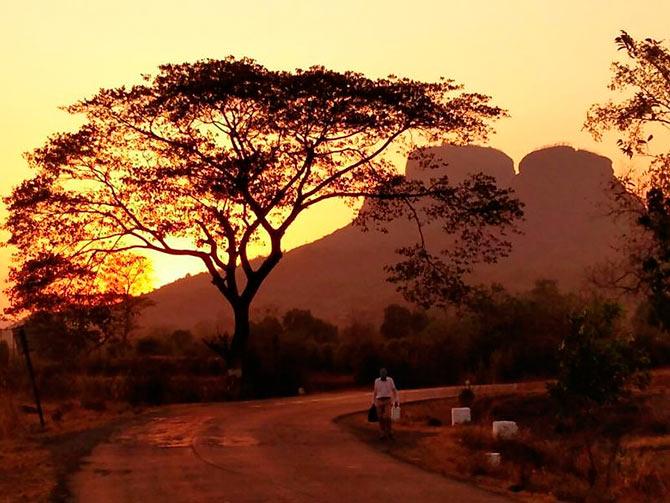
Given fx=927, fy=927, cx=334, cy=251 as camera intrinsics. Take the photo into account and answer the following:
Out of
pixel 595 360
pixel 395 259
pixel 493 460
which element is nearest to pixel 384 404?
pixel 493 460

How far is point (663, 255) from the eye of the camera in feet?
63.3

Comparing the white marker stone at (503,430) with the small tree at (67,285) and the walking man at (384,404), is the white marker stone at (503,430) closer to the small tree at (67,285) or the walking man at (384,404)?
the walking man at (384,404)

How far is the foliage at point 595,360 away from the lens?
17.6 m

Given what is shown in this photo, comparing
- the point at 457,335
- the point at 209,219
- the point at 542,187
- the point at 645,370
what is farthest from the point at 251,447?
the point at 542,187

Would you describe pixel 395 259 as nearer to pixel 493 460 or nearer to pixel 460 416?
pixel 460 416

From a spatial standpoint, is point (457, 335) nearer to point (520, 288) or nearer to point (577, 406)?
point (577, 406)

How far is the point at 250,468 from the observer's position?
17.2 metres

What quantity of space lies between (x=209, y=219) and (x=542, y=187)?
144 metres

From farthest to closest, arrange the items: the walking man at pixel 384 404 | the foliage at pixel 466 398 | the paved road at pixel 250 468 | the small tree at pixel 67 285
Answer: the small tree at pixel 67 285 < the foliage at pixel 466 398 < the walking man at pixel 384 404 < the paved road at pixel 250 468

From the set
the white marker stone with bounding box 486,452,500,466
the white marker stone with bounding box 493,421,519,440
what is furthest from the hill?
the white marker stone with bounding box 486,452,500,466

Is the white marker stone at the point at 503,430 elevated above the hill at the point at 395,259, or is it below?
below

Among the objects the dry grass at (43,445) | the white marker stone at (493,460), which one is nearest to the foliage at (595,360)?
the white marker stone at (493,460)

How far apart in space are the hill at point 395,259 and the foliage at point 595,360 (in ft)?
342

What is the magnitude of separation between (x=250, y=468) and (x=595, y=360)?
6.80 meters
